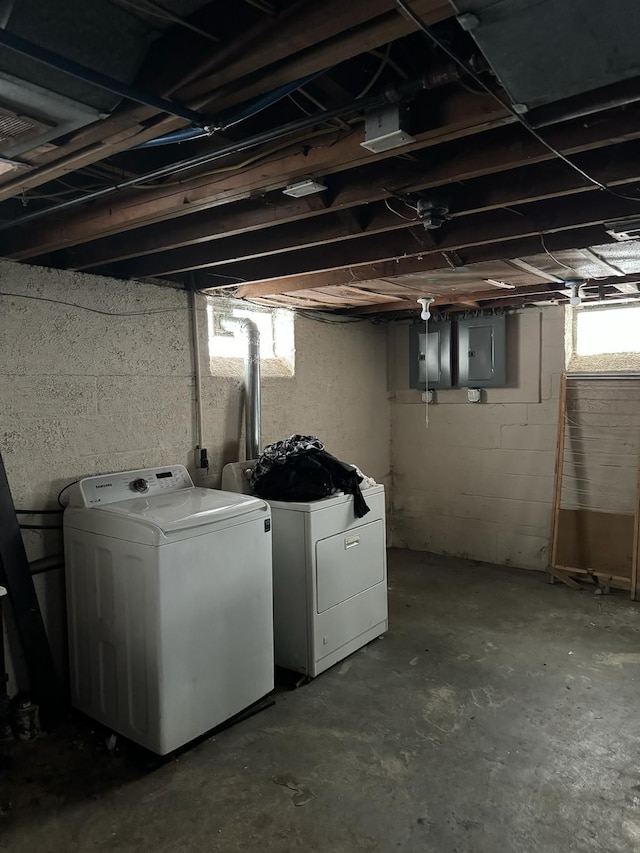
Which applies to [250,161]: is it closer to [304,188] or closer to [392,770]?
[304,188]

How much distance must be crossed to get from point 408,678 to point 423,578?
1511mm

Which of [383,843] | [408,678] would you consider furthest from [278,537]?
[383,843]

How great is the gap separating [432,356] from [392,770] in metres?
3.25

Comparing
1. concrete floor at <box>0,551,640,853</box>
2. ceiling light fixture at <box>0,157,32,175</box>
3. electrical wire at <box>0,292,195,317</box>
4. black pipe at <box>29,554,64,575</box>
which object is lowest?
concrete floor at <box>0,551,640,853</box>

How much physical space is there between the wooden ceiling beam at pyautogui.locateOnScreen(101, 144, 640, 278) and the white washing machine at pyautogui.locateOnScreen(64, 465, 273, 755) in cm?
113

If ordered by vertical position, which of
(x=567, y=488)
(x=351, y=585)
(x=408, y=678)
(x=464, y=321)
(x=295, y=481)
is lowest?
(x=408, y=678)

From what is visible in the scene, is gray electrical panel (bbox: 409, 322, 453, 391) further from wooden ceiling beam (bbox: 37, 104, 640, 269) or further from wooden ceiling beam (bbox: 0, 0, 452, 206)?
wooden ceiling beam (bbox: 0, 0, 452, 206)

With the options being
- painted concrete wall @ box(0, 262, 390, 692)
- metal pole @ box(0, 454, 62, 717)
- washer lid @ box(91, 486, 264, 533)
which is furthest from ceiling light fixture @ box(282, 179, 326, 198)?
metal pole @ box(0, 454, 62, 717)

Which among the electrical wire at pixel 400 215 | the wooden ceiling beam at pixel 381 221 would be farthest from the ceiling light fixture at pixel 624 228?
the electrical wire at pixel 400 215

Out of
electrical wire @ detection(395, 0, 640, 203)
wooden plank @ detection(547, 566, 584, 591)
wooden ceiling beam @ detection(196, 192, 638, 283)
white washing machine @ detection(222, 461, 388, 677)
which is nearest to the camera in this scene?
electrical wire @ detection(395, 0, 640, 203)

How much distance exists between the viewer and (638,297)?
3945 millimetres

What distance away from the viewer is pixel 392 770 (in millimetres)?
2258

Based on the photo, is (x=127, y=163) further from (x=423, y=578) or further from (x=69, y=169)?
(x=423, y=578)

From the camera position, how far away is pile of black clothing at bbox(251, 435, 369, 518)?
3.07 meters
